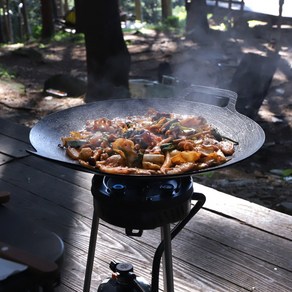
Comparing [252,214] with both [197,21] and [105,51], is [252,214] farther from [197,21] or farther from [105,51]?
[197,21]

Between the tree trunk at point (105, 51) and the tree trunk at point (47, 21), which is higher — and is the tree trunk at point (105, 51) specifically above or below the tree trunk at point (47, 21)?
above

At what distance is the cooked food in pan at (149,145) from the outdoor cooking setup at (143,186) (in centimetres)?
5

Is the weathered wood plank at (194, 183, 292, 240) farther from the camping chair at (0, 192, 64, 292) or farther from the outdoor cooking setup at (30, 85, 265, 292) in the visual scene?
the camping chair at (0, 192, 64, 292)

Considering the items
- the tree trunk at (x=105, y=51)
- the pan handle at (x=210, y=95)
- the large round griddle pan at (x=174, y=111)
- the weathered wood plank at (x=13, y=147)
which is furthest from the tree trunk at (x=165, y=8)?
the large round griddle pan at (x=174, y=111)

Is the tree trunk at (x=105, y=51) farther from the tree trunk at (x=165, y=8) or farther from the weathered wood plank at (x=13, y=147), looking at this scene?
the tree trunk at (x=165, y=8)

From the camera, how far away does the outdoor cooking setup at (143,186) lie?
5.61 ft

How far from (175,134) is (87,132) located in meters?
0.42

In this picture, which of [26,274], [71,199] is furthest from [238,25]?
[26,274]

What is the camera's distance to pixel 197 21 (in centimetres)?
1330

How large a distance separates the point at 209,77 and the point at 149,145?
7.29 m

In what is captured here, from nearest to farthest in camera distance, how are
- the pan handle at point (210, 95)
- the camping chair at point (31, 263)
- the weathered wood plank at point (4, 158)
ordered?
the camping chair at point (31, 263)
the pan handle at point (210, 95)
the weathered wood plank at point (4, 158)

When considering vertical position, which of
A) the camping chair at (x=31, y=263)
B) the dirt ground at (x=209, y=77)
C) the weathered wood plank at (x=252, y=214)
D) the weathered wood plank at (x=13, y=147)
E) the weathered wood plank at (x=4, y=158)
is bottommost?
the dirt ground at (x=209, y=77)

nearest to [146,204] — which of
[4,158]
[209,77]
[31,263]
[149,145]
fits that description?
[149,145]

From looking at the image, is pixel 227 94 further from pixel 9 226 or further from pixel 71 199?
pixel 71 199
